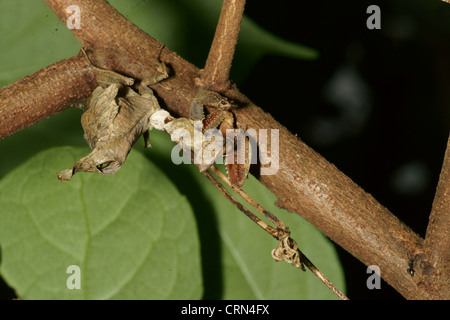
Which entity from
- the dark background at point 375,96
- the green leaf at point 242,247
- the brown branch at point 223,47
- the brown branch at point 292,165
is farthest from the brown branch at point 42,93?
the dark background at point 375,96

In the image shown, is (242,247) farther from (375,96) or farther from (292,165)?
(375,96)

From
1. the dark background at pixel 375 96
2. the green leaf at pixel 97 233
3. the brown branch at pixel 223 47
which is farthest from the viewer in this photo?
the dark background at pixel 375 96

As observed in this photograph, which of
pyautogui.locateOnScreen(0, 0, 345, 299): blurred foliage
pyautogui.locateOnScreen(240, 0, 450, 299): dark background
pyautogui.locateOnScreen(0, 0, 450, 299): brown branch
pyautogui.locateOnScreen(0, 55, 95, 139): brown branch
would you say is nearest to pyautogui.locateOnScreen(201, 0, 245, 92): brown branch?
pyautogui.locateOnScreen(0, 0, 450, 299): brown branch

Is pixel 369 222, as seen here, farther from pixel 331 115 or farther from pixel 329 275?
pixel 331 115

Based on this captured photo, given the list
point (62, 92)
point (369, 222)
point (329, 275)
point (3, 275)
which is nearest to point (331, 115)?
point (329, 275)

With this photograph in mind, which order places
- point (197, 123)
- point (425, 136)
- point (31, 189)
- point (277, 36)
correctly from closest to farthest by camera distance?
point (197, 123)
point (31, 189)
point (277, 36)
point (425, 136)

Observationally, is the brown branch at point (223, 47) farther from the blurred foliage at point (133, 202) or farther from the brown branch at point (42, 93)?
the blurred foliage at point (133, 202)
